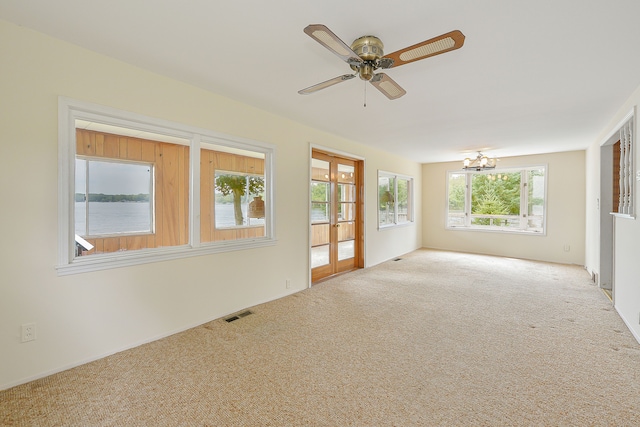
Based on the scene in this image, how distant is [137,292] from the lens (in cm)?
262

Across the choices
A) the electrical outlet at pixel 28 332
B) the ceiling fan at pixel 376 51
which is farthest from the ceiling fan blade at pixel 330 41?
the electrical outlet at pixel 28 332

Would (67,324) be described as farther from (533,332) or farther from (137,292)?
(533,332)

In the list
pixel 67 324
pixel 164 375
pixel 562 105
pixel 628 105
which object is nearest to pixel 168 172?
pixel 67 324

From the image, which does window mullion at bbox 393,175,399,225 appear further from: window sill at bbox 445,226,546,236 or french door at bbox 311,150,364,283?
window sill at bbox 445,226,546,236

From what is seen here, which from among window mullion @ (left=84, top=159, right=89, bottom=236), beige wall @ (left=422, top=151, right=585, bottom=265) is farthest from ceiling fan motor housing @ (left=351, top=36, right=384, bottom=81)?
beige wall @ (left=422, top=151, right=585, bottom=265)

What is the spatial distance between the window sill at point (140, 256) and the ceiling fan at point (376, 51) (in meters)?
1.99

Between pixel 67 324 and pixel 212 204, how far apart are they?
167 centimetres

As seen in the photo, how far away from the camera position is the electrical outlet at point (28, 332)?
2055 millimetres

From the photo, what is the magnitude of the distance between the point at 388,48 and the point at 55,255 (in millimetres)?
2947

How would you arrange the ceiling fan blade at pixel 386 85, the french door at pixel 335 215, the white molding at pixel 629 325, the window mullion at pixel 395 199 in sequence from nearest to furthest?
the ceiling fan blade at pixel 386 85 < the white molding at pixel 629 325 < the french door at pixel 335 215 < the window mullion at pixel 395 199

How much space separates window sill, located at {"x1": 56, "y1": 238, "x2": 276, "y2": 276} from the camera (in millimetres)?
2285

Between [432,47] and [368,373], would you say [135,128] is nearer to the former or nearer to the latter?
[432,47]

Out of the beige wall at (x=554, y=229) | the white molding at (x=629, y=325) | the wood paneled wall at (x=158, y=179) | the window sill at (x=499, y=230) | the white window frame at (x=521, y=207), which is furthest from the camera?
the window sill at (x=499, y=230)

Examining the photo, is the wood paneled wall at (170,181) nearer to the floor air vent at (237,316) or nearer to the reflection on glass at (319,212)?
the floor air vent at (237,316)
